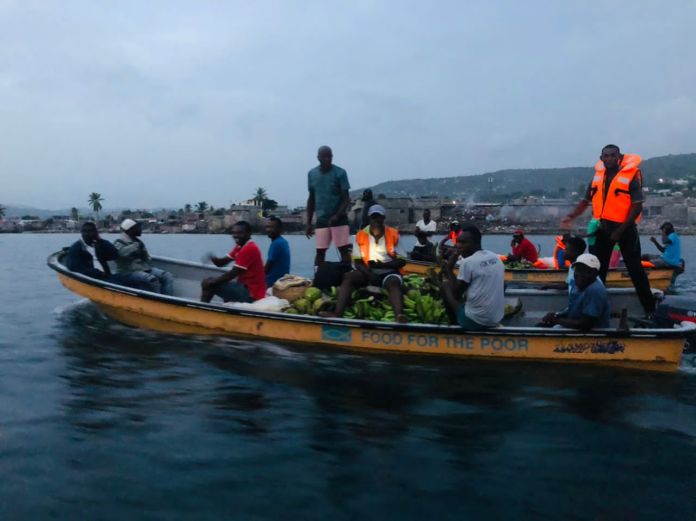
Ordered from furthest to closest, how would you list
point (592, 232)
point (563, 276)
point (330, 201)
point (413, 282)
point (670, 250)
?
point (670, 250), point (563, 276), point (330, 201), point (413, 282), point (592, 232)

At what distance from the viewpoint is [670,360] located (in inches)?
309

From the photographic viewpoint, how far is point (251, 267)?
999 cm

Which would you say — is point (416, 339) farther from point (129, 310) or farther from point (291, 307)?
point (129, 310)

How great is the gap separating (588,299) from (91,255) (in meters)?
8.69

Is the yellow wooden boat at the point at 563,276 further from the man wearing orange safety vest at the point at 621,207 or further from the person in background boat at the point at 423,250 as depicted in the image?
the man wearing orange safety vest at the point at 621,207

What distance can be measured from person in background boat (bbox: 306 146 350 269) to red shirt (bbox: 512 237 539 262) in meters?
10.2

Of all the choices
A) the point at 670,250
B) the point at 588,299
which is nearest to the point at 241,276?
the point at 588,299

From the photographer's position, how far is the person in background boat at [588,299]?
299 inches

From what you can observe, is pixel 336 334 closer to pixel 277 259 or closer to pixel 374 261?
Answer: pixel 374 261

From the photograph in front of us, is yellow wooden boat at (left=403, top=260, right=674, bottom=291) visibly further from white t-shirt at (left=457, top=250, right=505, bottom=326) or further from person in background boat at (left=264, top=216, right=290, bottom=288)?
white t-shirt at (left=457, top=250, right=505, bottom=326)

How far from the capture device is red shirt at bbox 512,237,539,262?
19781 mm

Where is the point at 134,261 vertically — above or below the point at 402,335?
above

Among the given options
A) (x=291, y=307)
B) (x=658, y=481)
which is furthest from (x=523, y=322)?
(x=658, y=481)

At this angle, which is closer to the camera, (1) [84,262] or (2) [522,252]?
(1) [84,262]
